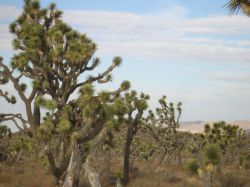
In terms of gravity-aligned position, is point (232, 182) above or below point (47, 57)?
below

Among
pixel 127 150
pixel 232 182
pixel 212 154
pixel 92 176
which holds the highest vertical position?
pixel 212 154

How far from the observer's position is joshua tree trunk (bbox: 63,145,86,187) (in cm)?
1284

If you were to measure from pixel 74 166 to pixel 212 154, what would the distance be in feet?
15.3

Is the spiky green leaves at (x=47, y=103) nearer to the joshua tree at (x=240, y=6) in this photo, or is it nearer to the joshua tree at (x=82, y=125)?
the joshua tree at (x=82, y=125)

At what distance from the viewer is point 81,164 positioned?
13.1 metres

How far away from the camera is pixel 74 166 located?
12922 mm

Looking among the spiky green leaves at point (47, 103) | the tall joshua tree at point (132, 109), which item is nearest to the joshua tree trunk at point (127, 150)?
the tall joshua tree at point (132, 109)

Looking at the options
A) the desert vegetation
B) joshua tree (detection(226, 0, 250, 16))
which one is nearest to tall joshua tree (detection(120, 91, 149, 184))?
the desert vegetation

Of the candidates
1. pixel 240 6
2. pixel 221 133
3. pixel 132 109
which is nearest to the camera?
pixel 240 6

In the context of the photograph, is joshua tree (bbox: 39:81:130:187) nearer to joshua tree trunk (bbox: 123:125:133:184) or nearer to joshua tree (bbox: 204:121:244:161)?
joshua tree trunk (bbox: 123:125:133:184)

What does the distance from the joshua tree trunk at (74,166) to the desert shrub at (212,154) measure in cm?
421

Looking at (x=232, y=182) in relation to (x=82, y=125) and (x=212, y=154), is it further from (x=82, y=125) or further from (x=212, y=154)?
(x=82, y=125)

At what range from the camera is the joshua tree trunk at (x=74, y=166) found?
42.1 feet

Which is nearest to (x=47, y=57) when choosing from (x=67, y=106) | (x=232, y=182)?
(x=67, y=106)
